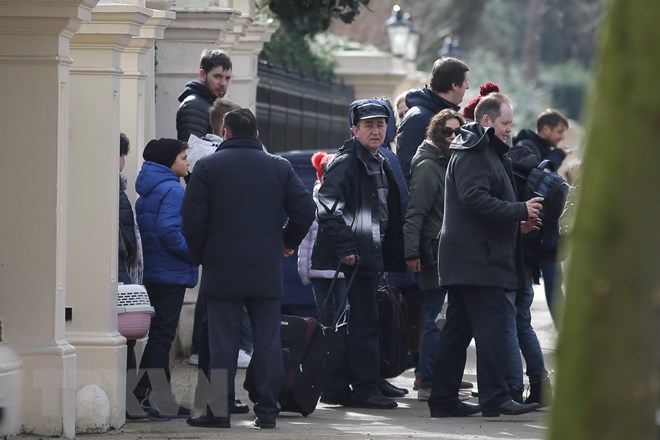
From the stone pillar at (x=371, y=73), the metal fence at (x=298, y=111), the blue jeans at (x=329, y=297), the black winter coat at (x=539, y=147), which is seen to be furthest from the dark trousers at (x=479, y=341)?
the stone pillar at (x=371, y=73)

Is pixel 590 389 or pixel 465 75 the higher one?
pixel 465 75

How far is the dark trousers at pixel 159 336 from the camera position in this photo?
917cm

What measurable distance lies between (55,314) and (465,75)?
137 inches

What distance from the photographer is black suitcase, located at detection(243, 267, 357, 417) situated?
918 cm

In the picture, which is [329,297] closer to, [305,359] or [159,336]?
[305,359]

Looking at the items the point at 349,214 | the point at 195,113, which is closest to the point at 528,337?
the point at 349,214

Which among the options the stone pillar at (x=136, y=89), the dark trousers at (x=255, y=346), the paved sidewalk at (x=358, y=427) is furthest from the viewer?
the stone pillar at (x=136, y=89)

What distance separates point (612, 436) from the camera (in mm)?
3812

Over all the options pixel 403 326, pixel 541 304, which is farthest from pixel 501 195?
pixel 541 304

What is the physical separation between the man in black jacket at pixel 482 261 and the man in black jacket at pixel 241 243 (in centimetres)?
78

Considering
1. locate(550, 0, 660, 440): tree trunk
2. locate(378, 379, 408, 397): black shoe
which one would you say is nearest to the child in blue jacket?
locate(378, 379, 408, 397): black shoe

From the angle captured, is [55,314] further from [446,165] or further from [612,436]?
[612,436]

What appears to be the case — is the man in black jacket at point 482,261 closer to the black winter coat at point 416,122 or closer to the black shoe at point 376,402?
the black shoe at point 376,402

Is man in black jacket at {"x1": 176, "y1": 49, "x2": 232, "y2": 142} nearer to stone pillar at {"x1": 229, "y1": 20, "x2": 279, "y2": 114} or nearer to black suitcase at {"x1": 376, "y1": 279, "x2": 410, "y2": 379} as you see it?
black suitcase at {"x1": 376, "y1": 279, "x2": 410, "y2": 379}
